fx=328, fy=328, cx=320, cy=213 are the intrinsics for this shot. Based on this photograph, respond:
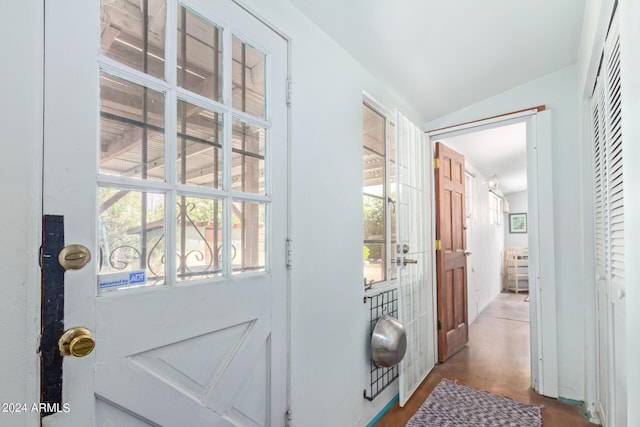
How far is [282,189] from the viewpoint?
1.38 m

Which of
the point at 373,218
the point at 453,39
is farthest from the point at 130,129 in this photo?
the point at 453,39

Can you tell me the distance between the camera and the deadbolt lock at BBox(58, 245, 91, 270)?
30.7 inches

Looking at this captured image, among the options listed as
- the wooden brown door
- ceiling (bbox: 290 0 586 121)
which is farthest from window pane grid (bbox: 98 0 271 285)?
the wooden brown door

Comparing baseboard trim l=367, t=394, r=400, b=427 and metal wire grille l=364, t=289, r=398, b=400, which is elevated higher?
metal wire grille l=364, t=289, r=398, b=400

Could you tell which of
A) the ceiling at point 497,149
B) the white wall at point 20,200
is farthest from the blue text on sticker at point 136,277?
the ceiling at point 497,149

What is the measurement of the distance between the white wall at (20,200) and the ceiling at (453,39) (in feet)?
3.59

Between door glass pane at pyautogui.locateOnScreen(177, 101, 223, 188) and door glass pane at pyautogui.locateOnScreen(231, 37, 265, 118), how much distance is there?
0.49 feet

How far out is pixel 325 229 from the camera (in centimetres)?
164

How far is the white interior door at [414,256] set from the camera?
7.23 ft

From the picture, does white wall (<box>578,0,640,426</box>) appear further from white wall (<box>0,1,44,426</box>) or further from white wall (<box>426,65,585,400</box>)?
white wall (<box>0,1,44,426</box>)

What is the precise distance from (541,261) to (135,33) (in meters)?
2.80

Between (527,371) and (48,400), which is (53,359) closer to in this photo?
(48,400)

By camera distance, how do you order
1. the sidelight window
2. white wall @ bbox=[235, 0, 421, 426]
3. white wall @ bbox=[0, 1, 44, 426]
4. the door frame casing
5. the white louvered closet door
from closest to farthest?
white wall @ bbox=[0, 1, 44, 426] < the white louvered closet door < white wall @ bbox=[235, 0, 421, 426] < the sidelight window < the door frame casing

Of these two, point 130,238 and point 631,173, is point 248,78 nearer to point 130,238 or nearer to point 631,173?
point 130,238
